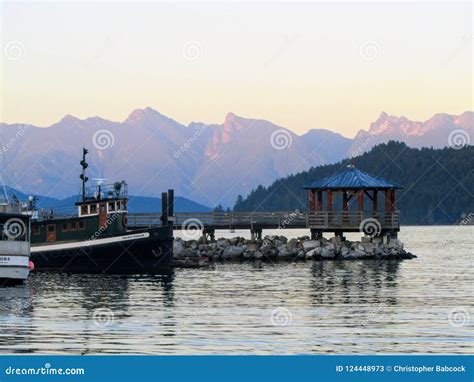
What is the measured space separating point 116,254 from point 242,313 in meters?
28.3

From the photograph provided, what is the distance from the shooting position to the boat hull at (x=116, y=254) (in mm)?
69125

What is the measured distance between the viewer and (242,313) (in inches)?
1655

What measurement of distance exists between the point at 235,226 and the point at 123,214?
59.8ft

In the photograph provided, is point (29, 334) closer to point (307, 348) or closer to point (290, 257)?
point (307, 348)

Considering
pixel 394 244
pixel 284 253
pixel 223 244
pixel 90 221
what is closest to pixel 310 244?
pixel 284 253

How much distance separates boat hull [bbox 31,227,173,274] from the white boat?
12.7 metres

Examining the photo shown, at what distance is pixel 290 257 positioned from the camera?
271ft

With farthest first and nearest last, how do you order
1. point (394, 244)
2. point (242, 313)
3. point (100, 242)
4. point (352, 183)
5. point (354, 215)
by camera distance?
point (354, 215)
point (352, 183)
point (394, 244)
point (100, 242)
point (242, 313)

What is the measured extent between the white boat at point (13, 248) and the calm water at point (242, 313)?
120 cm

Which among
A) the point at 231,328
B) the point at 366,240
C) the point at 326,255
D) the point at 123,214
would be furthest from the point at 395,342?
the point at 366,240

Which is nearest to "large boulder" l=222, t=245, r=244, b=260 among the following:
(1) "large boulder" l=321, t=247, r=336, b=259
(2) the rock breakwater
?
(2) the rock breakwater

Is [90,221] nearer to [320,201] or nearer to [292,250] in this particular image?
[292,250]

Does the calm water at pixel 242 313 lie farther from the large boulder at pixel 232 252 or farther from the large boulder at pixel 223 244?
the large boulder at pixel 223 244

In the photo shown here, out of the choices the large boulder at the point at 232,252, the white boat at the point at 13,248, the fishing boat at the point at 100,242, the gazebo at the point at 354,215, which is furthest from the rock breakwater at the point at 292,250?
Answer: the white boat at the point at 13,248
